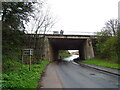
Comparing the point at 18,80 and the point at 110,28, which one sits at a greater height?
the point at 110,28

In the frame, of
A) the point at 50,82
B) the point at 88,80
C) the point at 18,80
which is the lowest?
the point at 88,80

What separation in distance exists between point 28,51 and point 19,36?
465cm

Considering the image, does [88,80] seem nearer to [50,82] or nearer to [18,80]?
[50,82]

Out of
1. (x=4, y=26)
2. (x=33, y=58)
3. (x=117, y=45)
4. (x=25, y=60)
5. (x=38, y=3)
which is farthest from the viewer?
(x=33, y=58)

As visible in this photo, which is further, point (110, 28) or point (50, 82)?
point (110, 28)

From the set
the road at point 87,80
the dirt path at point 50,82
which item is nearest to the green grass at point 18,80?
the dirt path at point 50,82

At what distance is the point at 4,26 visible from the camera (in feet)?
26.6

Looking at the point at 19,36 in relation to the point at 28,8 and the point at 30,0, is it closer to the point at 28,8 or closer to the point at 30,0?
the point at 28,8

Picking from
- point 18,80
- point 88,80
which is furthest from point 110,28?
point 18,80

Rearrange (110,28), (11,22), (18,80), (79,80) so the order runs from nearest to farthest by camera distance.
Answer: (18,80) → (11,22) → (79,80) → (110,28)

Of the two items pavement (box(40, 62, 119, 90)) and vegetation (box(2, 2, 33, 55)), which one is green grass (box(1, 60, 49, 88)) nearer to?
pavement (box(40, 62, 119, 90))

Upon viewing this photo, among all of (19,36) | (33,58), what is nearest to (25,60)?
(33,58)

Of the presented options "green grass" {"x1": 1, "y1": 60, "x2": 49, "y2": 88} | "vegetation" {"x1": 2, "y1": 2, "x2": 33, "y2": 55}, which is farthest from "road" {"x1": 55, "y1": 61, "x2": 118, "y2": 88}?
"vegetation" {"x1": 2, "y1": 2, "x2": 33, "y2": 55}

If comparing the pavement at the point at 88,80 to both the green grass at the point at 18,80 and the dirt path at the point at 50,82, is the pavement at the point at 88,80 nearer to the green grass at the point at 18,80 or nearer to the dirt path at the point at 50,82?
the dirt path at the point at 50,82
